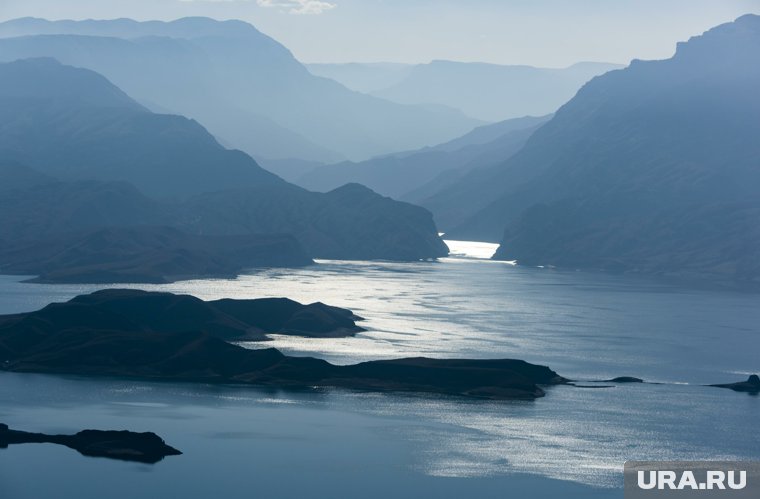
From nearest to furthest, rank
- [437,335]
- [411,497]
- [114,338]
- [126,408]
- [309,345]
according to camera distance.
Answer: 1. [411,497]
2. [126,408]
3. [114,338]
4. [309,345]
5. [437,335]

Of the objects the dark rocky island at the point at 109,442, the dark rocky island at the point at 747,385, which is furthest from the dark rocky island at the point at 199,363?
the dark rocky island at the point at 109,442

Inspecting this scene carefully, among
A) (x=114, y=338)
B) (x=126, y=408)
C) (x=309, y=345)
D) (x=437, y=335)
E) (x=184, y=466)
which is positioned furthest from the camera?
(x=437, y=335)

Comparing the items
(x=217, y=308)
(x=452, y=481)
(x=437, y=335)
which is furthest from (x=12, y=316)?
(x=452, y=481)

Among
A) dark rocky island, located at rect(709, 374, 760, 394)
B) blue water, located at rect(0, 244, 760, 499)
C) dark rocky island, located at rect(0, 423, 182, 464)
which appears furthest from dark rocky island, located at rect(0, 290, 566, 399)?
dark rocky island, located at rect(0, 423, 182, 464)

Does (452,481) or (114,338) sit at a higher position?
(114,338)

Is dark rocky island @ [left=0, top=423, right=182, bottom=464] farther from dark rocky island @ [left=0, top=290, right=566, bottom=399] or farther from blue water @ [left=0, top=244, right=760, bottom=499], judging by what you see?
dark rocky island @ [left=0, top=290, right=566, bottom=399]

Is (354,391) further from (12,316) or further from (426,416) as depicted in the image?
(12,316)

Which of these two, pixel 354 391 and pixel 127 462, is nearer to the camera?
pixel 127 462

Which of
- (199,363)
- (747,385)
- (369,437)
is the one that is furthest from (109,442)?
(747,385)
